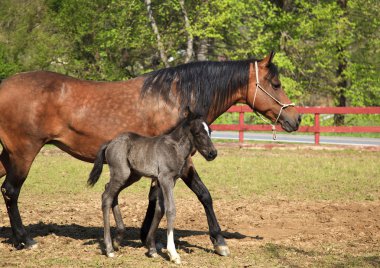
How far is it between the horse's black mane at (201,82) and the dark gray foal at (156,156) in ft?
2.18

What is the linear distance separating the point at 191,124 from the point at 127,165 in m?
0.85

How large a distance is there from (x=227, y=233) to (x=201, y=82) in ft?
6.81

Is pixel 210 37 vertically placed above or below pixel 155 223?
above

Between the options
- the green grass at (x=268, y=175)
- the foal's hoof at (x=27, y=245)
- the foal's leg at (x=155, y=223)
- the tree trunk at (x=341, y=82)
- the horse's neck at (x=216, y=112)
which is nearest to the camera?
the foal's leg at (x=155, y=223)

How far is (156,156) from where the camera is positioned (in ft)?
22.5

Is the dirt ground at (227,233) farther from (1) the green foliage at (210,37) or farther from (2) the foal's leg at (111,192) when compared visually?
(1) the green foliage at (210,37)

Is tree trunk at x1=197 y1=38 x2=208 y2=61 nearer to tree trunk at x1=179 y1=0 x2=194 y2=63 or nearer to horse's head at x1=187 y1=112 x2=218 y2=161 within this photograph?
tree trunk at x1=179 y1=0 x2=194 y2=63

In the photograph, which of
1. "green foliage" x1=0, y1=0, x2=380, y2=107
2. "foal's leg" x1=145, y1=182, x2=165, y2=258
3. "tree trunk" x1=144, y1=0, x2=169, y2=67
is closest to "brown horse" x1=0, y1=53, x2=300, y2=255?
"foal's leg" x1=145, y1=182, x2=165, y2=258

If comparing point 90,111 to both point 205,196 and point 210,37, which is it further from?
point 210,37

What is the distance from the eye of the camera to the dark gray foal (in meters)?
6.77

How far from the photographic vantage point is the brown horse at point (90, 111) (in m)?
7.43

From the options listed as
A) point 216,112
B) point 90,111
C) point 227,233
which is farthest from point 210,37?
point 90,111

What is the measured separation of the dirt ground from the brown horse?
0.50m

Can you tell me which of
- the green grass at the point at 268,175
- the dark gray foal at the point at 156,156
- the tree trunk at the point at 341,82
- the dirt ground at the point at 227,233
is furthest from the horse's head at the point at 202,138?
the tree trunk at the point at 341,82
